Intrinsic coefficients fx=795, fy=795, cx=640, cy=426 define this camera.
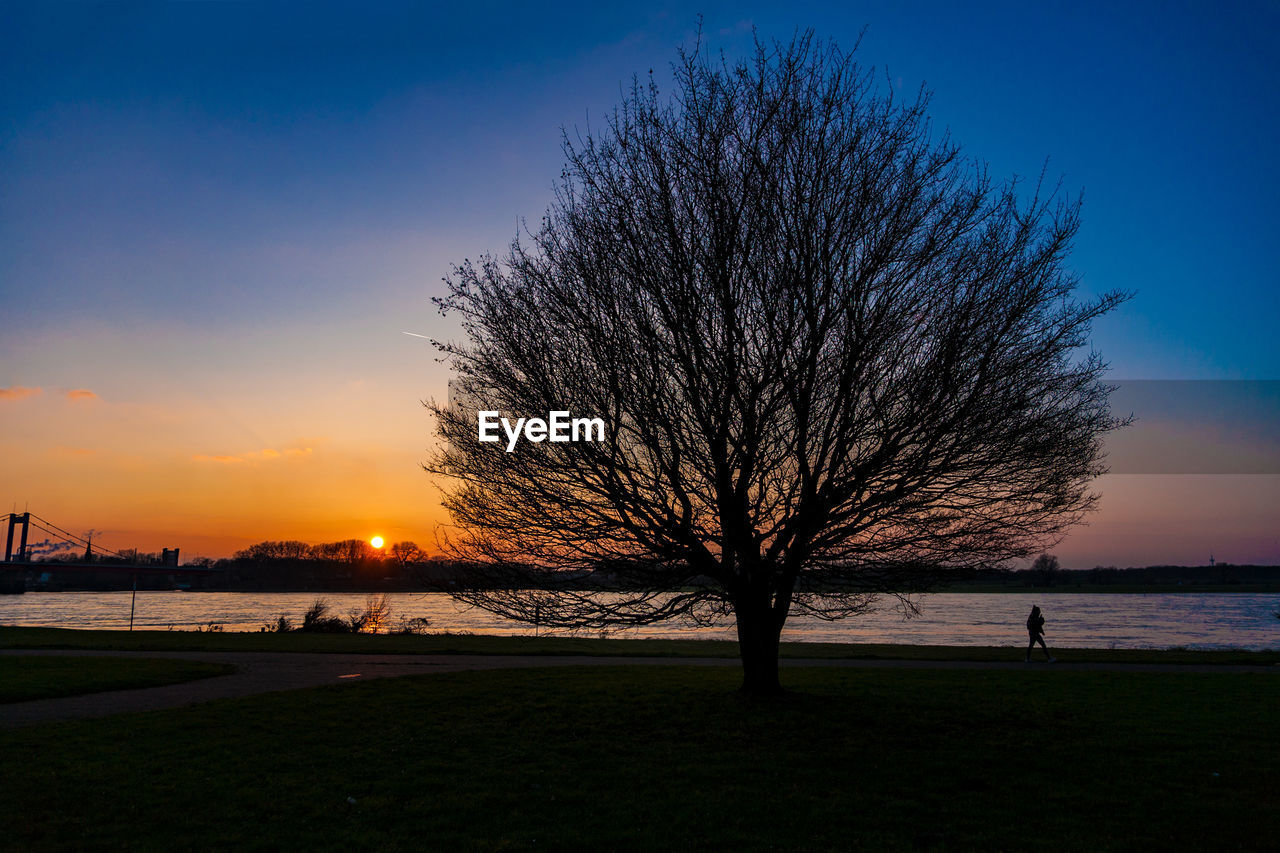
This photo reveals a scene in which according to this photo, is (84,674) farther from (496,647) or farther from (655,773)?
(655,773)

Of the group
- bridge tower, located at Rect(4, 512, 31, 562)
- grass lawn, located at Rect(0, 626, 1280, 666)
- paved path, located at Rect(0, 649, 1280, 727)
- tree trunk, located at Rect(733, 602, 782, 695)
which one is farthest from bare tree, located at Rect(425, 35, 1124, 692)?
bridge tower, located at Rect(4, 512, 31, 562)

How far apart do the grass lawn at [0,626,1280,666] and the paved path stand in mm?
1352

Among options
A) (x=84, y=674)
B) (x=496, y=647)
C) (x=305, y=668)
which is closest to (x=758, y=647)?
(x=305, y=668)

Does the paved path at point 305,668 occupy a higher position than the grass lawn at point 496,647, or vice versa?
the paved path at point 305,668

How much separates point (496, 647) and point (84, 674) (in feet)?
38.9

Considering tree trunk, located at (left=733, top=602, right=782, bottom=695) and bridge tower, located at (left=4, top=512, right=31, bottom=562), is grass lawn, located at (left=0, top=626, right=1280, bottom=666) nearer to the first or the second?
tree trunk, located at (left=733, top=602, right=782, bottom=695)

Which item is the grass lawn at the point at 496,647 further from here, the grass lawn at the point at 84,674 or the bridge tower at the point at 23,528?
the bridge tower at the point at 23,528

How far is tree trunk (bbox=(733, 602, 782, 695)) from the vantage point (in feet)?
39.6

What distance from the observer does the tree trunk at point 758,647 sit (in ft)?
39.6

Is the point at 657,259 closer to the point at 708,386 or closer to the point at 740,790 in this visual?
the point at 708,386

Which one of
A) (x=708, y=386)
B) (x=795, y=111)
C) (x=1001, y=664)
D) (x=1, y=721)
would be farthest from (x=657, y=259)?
(x=1001, y=664)

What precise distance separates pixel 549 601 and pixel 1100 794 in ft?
22.5

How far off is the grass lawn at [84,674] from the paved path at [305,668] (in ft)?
1.73

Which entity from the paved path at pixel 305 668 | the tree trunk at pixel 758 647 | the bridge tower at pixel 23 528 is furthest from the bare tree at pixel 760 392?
the bridge tower at pixel 23 528
